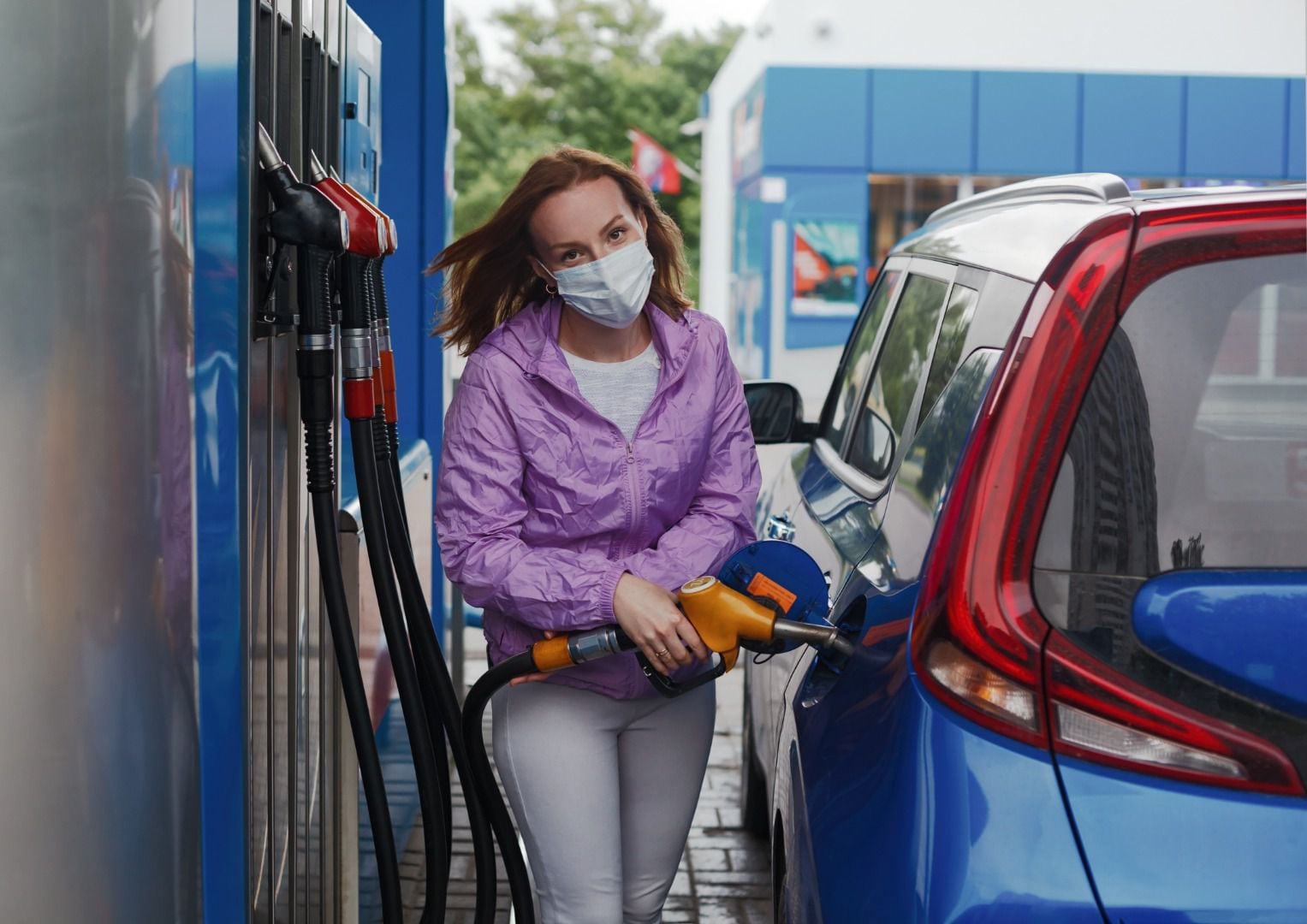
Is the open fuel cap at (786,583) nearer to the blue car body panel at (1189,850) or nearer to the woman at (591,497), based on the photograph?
the woman at (591,497)

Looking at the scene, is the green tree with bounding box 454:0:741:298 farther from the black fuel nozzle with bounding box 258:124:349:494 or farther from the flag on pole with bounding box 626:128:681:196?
the black fuel nozzle with bounding box 258:124:349:494

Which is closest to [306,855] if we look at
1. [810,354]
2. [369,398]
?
[369,398]

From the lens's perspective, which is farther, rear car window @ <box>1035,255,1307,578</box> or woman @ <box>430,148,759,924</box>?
woman @ <box>430,148,759,924</box>

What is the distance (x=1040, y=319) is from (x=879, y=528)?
0.66 metres

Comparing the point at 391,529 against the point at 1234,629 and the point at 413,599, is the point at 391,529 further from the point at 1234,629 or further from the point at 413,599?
the point at 1234,629

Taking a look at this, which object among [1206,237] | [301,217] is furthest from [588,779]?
[1206,237]

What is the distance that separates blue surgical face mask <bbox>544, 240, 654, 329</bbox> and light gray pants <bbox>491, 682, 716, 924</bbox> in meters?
0.66

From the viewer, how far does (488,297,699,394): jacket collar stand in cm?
279

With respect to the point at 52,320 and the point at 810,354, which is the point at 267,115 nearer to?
the point at 52,320

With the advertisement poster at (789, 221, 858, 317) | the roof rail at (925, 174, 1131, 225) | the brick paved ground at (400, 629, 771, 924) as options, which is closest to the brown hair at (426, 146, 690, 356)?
the roof rail at (925, 174, 1131, 225)

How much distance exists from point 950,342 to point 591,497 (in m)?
0.65

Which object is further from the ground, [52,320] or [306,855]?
[52,320]

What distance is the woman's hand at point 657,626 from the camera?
2590mm

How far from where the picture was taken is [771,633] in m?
2.50
